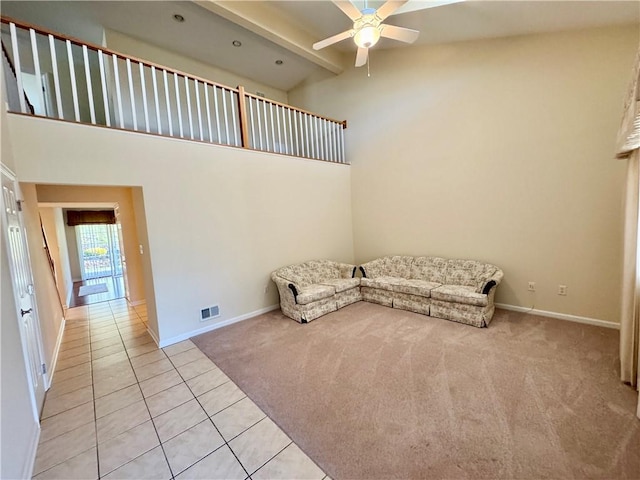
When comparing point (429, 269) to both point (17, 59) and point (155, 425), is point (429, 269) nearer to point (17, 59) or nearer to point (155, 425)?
point (155, 425)

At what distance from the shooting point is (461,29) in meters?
3.69

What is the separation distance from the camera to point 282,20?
4.29 metres

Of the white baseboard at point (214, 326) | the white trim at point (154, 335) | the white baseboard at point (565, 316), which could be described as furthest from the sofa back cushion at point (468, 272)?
the white trim at point (154, 335)

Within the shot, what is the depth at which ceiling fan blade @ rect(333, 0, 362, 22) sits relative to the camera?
2.55 m

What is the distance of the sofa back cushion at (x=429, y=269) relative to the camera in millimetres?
4277

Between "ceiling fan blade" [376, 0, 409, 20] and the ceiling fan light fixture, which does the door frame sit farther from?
"ceiling fan blade" [376, 0, 409, 20]

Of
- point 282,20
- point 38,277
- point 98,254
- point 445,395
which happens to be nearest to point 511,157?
point 445,395

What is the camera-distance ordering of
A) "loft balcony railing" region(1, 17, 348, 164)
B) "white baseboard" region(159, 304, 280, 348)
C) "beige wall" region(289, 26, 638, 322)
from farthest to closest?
"loft balcony railing" region(1, 17, 348, 164)
"white baseboard" region(159, 304, 280, 348)
"beige wall" region(289, 26, 638, 322)

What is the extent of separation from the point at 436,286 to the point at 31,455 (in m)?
4.22

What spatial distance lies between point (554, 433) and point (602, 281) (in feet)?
8.23

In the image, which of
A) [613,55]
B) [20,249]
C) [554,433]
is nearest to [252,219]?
[20,249]

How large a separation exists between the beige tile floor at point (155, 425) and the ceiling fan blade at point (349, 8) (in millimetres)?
3627

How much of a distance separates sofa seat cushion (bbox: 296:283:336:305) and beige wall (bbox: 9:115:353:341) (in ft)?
2.28

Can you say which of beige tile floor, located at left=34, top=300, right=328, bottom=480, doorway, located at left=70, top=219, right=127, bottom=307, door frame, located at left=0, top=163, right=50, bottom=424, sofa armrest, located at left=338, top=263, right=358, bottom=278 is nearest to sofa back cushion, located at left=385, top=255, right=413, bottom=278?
sofa armrest, located at left=338, top=263, right=358, bottom=278
